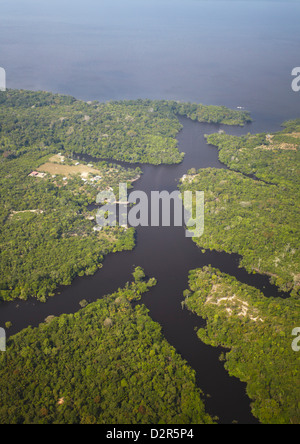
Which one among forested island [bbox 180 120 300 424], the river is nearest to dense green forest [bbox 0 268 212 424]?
the river

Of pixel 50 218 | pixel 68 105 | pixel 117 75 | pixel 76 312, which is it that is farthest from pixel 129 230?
pixel 117 75

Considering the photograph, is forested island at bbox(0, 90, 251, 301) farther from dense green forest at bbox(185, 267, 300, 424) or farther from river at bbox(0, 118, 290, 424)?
dense green forest at bbox(185, 267, 300, 424)

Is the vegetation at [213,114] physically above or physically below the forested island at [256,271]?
above

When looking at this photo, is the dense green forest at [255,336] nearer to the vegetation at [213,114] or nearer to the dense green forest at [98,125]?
the dense green forest at [98,125]

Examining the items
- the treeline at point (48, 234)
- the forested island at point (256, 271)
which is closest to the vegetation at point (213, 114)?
the forested island at point (256, 271)

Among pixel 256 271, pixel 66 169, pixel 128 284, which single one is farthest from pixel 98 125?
pixel 256 271

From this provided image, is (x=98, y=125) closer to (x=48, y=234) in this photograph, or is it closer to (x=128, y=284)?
(x=48, y=234)
